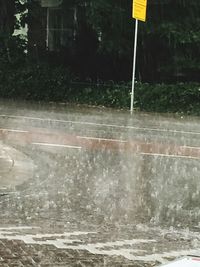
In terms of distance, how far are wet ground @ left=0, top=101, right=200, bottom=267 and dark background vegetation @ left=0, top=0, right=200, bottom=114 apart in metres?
6.83

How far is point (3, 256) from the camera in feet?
19.4

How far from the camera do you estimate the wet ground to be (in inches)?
248

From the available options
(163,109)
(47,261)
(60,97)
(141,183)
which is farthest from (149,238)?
(60,97)

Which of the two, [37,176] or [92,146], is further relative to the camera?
[92,146]

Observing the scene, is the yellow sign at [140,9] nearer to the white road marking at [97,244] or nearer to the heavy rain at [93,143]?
the heavy rain at [93,143]

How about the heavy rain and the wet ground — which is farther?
the heavy rain

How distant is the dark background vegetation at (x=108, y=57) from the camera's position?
24.6 meters

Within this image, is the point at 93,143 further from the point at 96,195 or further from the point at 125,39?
the point at 125,39

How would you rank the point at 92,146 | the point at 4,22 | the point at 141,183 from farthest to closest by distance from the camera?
the point at 4,22 < the point at 92,146 < the point at 141,183

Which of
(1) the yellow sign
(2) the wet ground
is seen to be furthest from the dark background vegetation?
(2) the wet ground

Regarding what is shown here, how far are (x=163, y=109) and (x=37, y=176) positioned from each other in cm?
1448

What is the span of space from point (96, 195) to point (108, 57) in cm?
2061

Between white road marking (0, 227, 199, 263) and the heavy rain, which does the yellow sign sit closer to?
the heavy rain

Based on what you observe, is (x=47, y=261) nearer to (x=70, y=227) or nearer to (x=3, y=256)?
(x=3, y=256)
